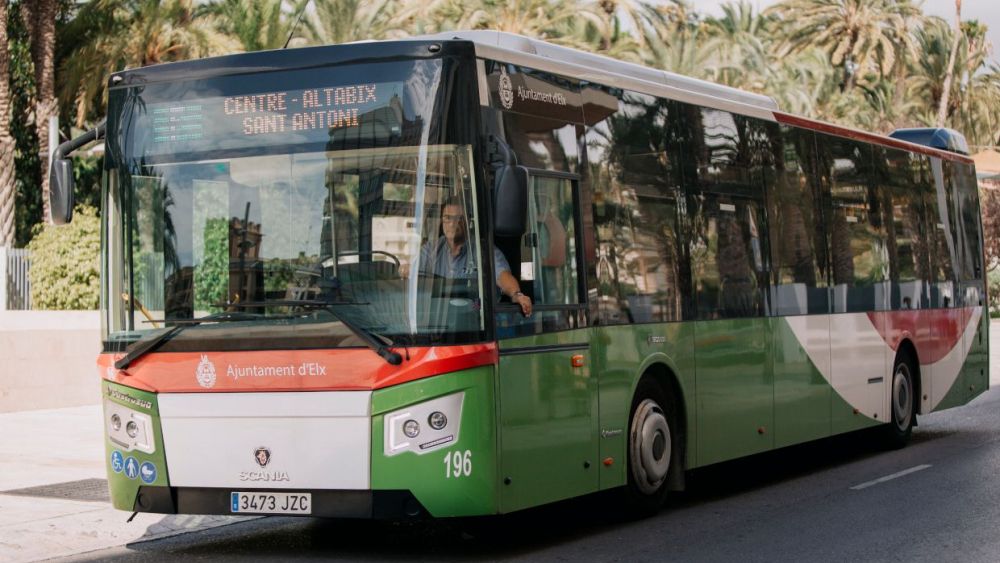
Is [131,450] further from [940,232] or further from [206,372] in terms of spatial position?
[940,232]

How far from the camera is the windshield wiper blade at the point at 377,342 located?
321 inches

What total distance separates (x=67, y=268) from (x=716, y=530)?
1659 cm

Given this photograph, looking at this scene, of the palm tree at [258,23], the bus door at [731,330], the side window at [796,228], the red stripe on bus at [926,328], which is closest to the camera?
the bus door at [731,330]

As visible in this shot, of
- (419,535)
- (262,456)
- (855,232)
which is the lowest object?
(419,535)

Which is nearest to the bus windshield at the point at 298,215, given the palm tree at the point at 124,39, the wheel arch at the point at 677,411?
the wheel arch at the point at 677,411

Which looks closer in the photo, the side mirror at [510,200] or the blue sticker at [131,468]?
the side mirror at [510,200]

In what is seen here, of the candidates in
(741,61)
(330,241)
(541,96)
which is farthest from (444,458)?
(741,61)

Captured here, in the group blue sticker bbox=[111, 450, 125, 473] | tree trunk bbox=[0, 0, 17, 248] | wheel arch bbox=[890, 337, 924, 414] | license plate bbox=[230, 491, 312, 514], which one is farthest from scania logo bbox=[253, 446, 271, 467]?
tree trunk bbox=[0, 0, 17, 248]

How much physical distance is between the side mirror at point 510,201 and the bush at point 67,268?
15.3 m

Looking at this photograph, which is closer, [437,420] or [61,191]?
[437,420]

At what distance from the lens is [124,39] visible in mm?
32625

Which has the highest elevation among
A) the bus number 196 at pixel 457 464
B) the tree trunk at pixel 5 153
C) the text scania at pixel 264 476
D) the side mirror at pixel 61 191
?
the tree trunk at pixel 5 153

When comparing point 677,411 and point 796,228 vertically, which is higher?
point 796,228

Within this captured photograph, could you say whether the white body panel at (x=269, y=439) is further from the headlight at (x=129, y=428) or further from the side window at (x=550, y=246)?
the side window at (x=550, y=246)
